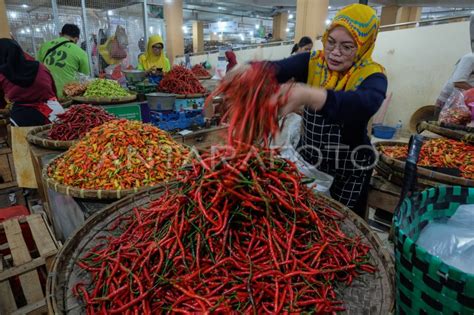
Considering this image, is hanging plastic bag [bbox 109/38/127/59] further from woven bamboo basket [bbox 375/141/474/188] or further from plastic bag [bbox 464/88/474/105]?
plastic bag [bbox 464/88/474/105]

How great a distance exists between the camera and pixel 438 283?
3.57 feet

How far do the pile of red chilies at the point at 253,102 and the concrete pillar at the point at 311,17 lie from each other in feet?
32.6

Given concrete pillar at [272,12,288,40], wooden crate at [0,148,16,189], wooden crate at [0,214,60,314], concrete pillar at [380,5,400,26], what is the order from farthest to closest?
concrete pillar at [272,12,288,40] < concrete pillar at [380,5,400,26] < wooden crate at [0,148,16,189] < wooden crate at [0,214,60,314]

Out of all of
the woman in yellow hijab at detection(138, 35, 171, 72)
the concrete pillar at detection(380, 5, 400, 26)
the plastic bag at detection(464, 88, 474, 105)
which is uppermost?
the concrete pillar at detection(380, 5, 400, 26)

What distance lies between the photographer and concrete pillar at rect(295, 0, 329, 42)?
9.91 meters

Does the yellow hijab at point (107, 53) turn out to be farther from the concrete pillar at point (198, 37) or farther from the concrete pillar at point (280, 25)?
the concrete pillar at point (280, 25)

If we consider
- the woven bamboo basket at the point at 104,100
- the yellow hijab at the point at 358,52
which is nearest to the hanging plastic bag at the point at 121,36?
the woven bamboo basket at the point at 104,100

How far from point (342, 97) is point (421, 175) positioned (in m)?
1.32

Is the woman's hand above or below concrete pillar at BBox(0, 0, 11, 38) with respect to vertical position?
below

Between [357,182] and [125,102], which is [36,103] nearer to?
[125,102]

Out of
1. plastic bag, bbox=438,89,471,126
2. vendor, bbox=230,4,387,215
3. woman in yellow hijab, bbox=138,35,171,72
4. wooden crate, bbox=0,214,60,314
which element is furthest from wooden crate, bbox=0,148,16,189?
plastic bag, bbox=438,89,471,126

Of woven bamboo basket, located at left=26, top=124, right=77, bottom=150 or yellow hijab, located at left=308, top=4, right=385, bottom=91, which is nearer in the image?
yellow hijab, located at left=308, top=4, right=385, bottom=91

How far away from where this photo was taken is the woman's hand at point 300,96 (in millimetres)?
1313

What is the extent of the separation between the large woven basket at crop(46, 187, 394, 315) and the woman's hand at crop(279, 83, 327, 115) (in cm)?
76
